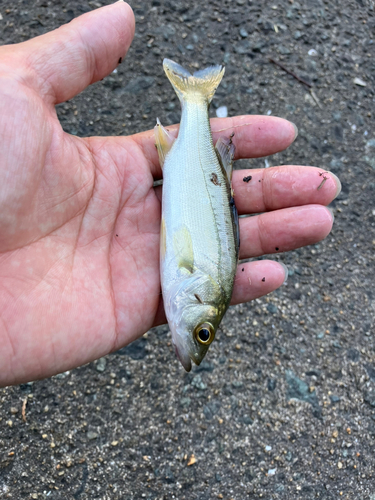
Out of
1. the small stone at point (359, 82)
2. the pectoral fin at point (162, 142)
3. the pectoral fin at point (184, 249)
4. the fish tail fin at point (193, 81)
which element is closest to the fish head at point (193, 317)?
the pectoral fin at point (184, 249)

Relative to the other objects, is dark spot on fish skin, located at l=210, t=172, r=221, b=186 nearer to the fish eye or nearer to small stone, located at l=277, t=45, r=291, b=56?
the fish eye

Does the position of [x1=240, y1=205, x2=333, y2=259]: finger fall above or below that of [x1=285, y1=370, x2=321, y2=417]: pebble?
above

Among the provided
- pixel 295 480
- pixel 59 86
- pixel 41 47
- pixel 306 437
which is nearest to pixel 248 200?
pixel 59 86

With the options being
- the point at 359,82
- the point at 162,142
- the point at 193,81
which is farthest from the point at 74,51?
the point at 359,82

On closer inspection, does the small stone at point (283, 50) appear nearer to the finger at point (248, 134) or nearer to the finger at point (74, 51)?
the finger at point (248, 134)

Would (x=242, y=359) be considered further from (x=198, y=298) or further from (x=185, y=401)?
(x=198, y=298)

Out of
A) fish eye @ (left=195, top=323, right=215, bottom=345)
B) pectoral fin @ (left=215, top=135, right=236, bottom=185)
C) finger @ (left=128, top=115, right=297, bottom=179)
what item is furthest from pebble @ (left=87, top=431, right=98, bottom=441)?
pectoral fin @ (left=215, top=135, right=236, bottom=185)
